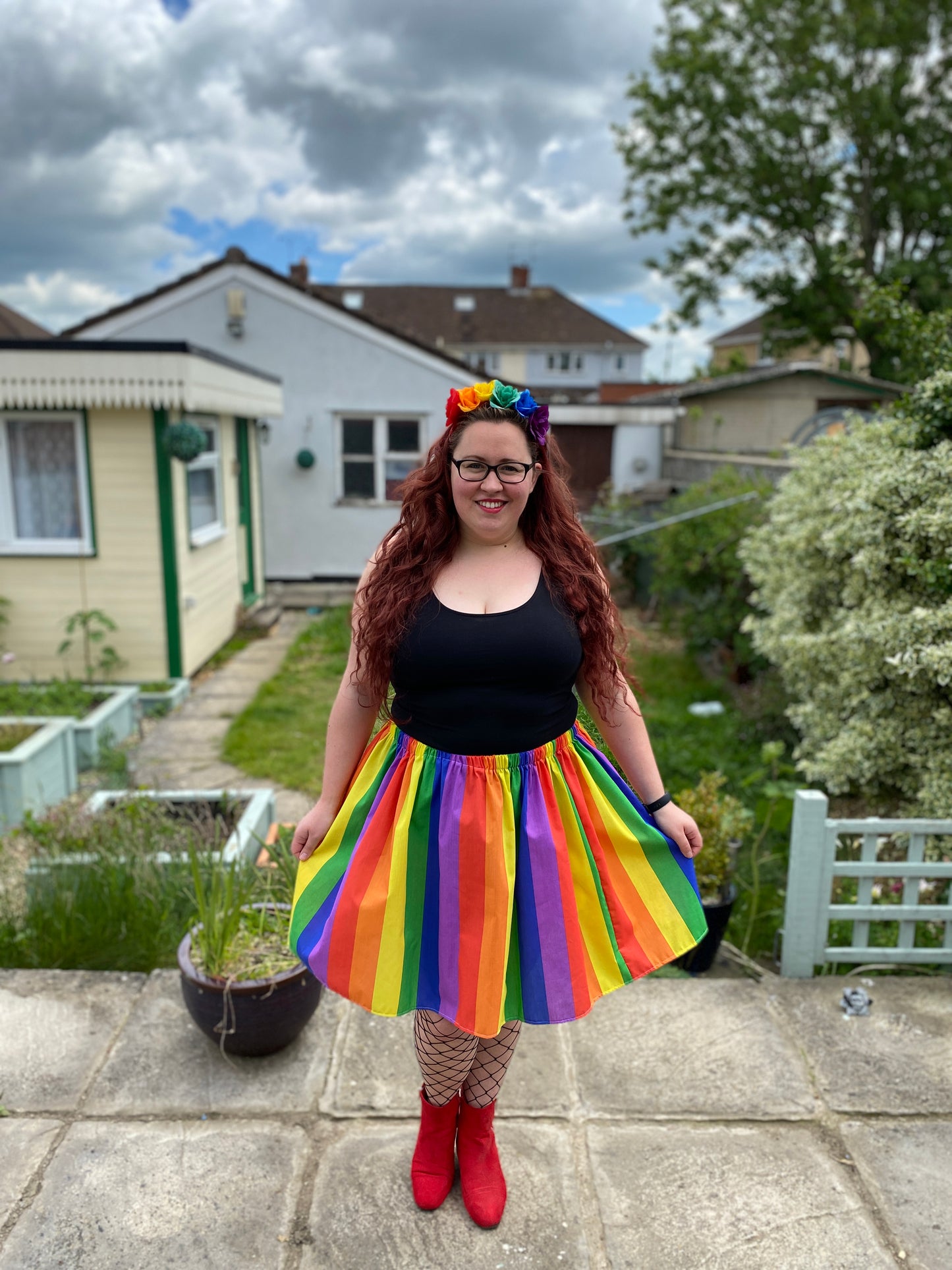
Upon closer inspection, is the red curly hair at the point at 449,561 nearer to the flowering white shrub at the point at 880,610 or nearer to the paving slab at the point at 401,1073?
the paving slab at the point at 401,1073

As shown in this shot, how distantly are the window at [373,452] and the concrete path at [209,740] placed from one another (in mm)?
3867

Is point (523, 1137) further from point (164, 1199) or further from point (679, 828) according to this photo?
point (679, 828)

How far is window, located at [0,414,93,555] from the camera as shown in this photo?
7.19 metres

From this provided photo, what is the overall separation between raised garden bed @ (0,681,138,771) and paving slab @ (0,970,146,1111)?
3098 millimetres

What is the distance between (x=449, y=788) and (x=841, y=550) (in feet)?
10.8

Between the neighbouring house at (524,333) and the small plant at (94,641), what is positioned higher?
the neighbouring house at (524,333)

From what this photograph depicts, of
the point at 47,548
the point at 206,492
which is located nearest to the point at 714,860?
the point at 47,548

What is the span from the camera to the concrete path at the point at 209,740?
18.1ft

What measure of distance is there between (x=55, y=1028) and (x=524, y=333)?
40.0 metres

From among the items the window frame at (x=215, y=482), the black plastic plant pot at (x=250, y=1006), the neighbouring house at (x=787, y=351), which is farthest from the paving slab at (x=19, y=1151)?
the neighbouring house at (x=787, y=351)

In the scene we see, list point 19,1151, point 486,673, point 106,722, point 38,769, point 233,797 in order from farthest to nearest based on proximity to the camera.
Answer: point 106,722 < point 38,769 < point 233,797 < point 19,1151 < point 486,673

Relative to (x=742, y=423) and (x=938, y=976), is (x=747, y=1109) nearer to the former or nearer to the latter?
(x=938, y=976)

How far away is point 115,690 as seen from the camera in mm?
6812

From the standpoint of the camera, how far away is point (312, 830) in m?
2.06
